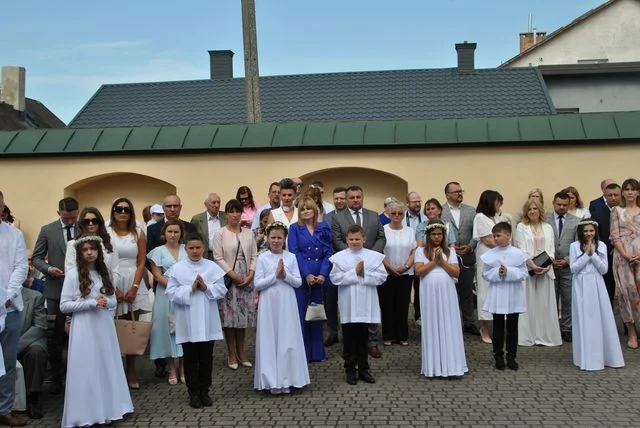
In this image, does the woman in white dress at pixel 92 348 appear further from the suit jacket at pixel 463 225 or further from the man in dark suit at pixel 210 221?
the suit jacket at pixel 463 225

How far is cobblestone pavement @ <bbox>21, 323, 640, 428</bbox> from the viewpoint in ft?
20.4

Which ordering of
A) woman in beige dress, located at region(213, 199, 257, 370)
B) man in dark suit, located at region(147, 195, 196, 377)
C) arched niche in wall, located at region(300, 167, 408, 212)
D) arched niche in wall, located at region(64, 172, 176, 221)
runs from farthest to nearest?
arched niche in wall, located at region(64, 172, 176, 221) → arched niche in wall, located at region(300, 167, 408, 212) → woman in beige dress, located at region(213, 199, 257, 370) → man in dark suit, located at region(147, 195, 196, 377)

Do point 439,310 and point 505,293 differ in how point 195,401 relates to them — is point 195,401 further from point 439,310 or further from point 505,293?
point 505,293

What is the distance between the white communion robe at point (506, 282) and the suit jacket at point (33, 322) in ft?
14.8

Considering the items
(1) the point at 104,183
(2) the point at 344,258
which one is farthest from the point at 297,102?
(2) the point at 344,258

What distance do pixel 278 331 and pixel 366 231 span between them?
2.17 metres

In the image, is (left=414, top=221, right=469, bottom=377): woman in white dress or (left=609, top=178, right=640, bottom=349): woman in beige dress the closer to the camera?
(left=414, top=221, right=469, bottom=377): woman in white dress

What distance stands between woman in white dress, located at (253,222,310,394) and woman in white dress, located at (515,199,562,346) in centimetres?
328

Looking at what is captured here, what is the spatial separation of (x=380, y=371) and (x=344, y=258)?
1260mm

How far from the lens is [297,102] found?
2231 centimetres

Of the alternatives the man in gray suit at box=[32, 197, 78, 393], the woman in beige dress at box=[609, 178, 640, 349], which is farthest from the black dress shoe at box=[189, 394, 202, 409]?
the woman in beige dress at box=[609, 178, 640, 349]

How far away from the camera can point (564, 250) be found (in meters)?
9.43

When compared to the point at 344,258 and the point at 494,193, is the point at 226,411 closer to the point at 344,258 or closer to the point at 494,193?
the point at 344,258

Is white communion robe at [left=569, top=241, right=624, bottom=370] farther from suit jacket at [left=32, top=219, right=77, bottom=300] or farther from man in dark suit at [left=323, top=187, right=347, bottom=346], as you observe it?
suit jacket at [left=32, top=219, right=77, bottom=300]
